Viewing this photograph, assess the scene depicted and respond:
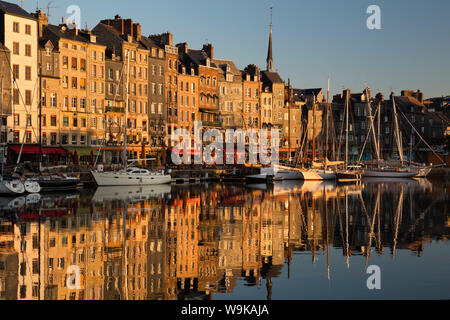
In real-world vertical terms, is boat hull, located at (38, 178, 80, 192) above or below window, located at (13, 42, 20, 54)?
below

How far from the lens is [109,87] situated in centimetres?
8531

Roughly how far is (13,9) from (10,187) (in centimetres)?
3086

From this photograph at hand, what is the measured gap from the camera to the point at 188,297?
728 inches

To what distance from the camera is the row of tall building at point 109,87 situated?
2857 inches

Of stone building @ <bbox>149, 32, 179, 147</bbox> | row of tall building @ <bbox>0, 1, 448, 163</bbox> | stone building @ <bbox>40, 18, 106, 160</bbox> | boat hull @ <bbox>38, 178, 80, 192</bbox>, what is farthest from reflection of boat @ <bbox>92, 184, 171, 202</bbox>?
stone building @ <bbox>149, 32, 179, 147</bbox>

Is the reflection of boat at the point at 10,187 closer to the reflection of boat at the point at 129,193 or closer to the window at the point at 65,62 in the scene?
the reflection of boat at the point at 129,193

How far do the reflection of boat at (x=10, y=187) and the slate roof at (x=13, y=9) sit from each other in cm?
2796

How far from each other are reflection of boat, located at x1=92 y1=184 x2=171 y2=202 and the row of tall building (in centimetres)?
975

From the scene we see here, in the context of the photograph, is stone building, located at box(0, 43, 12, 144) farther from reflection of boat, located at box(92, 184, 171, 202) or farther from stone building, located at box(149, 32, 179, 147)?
stone building, located at box(149, 32, 179, 147)

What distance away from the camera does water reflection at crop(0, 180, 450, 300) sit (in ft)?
66.1

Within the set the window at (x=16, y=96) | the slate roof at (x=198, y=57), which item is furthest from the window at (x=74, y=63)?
the slate roof at (x=198, y=57)

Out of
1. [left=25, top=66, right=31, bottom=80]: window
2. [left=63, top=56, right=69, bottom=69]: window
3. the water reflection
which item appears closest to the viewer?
the water reflection

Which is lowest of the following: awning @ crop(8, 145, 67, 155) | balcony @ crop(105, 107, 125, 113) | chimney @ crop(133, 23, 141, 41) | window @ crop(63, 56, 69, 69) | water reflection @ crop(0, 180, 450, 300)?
water reflection @ crop(0, 180, 450, 300)

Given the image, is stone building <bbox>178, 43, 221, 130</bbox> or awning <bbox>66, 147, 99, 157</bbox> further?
stone building <bbox>178, 43, 221, 130</bbox>
